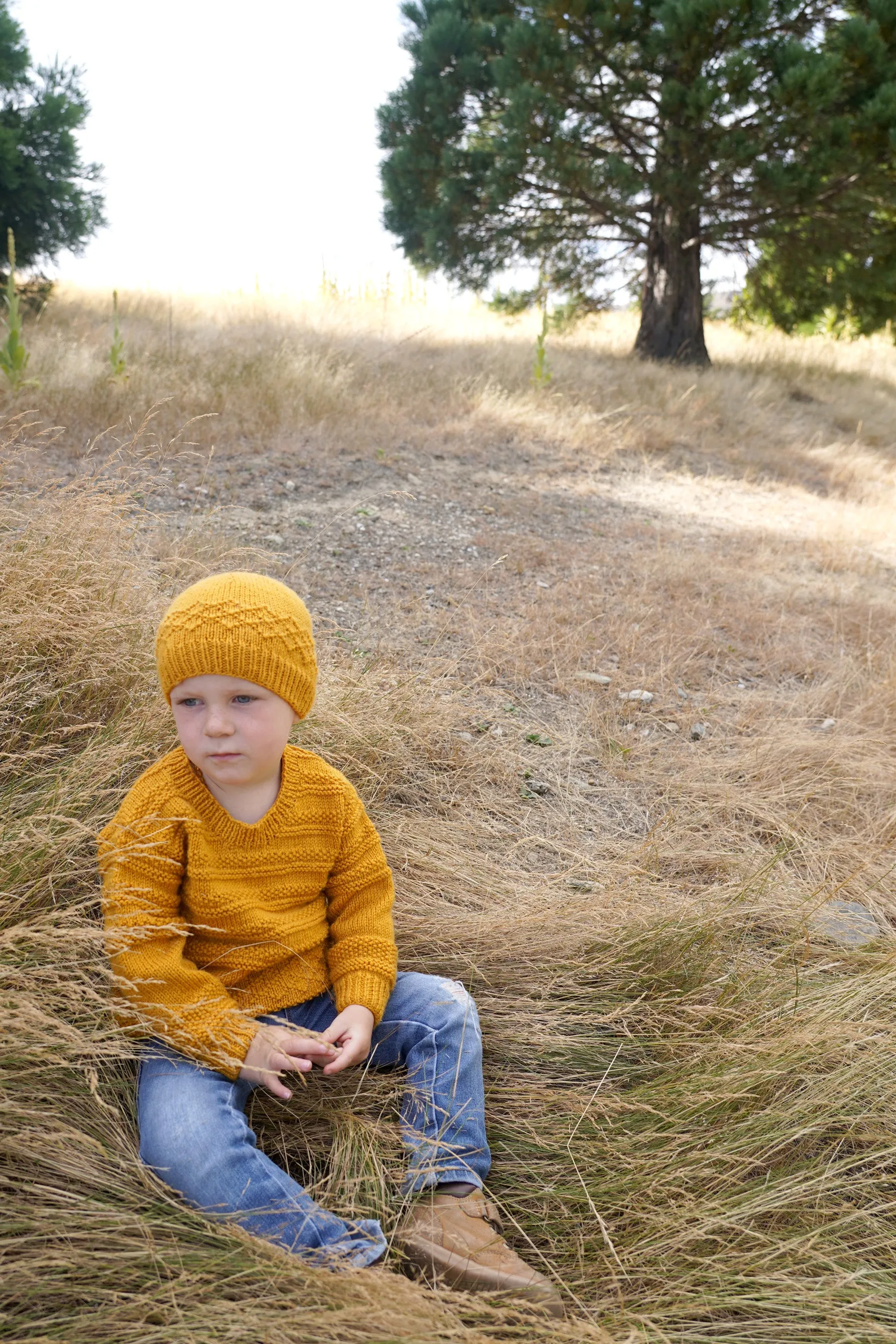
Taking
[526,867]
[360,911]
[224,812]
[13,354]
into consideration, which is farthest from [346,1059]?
[13,354]

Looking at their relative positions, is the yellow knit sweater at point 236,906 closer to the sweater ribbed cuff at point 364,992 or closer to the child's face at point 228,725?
the sweater ribbed cuff at point 364,992

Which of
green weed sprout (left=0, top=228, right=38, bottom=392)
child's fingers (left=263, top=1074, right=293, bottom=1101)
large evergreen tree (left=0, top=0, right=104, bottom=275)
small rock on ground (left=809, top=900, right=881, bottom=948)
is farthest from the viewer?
large evergreen tree (left=0, top=0, right=104, bottom=275)

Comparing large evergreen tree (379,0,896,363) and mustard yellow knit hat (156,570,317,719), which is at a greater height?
large evergreen tree (379,0,896,363)

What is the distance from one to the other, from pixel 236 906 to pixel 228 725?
1.06ft

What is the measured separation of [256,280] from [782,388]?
6.39m

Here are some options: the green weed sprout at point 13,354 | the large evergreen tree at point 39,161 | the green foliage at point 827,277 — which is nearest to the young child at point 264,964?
the green weed sprout at point 13,354

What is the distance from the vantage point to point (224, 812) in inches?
65.5

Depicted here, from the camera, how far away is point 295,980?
1.71 meters

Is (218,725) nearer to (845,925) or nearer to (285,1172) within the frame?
(285,1172)

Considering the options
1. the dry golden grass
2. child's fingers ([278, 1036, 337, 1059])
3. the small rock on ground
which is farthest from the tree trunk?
child's fingers ([278, 1036, 337, 1059])

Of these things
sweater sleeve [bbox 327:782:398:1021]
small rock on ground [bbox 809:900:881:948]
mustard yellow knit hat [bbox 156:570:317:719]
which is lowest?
small rock on ground [bbox 809:900:881:948]

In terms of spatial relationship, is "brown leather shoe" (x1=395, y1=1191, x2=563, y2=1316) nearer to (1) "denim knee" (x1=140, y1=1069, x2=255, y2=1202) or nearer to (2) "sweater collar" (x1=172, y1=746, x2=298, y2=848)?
(1) "denim knee" (x1=140, y1=1069, x2=255, y2=1202)

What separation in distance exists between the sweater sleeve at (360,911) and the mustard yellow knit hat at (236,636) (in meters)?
0.30

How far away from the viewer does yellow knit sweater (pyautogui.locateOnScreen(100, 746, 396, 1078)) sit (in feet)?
5.02
